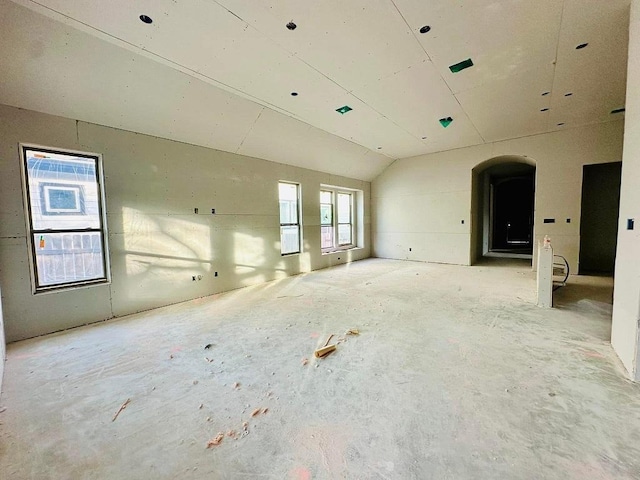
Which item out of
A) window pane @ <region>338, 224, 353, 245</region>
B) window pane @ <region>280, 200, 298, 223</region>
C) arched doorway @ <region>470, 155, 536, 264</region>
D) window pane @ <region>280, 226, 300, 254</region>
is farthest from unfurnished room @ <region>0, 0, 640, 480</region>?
window pane @ <region>338, 224, 353, 245</region>

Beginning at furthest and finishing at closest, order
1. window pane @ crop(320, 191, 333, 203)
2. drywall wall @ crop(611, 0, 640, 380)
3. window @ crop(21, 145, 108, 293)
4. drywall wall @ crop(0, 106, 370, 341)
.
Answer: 1. window pane @ crop(320, 191, 333, 203)
2. window @ crop(21, 145, 108, 293)
3. drywall wall @ crop(0, 106, 370, 341)
4. drywall wall @ crop(611, 0, 640, 380)

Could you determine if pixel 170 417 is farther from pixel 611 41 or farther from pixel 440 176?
pixel 440 176

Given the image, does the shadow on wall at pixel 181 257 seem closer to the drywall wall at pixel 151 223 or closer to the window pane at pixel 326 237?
the drywall wall at pixel 151 223

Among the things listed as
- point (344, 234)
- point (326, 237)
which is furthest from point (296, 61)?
point (344, 234)

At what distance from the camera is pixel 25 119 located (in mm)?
2889

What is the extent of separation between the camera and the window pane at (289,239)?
6012 mm

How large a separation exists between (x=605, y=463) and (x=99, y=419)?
2.90 meters

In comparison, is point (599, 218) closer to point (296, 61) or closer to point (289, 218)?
point (289, 218)

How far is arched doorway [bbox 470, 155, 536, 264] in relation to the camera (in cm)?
720

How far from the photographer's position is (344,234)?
8.18 meters

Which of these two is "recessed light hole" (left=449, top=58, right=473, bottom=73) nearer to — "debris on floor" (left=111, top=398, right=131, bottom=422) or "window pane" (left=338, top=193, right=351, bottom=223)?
"debris on floor" (left=111, top=398, right=131, bottom=422)

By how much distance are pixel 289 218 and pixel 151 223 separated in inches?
Result: 116

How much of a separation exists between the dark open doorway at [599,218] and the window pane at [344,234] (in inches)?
218

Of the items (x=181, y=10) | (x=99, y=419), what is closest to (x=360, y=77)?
(x=181, y=10)
